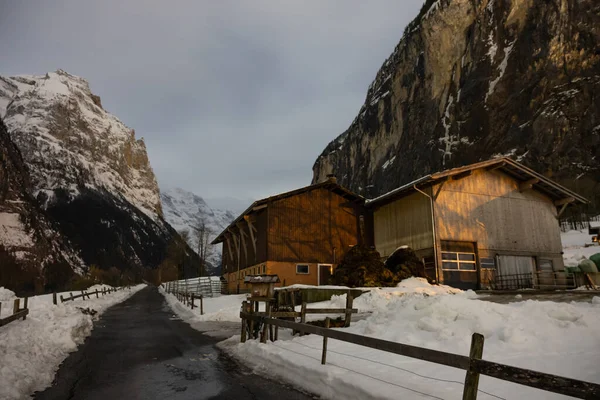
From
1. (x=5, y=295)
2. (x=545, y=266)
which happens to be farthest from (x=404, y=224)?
(x=5, y=295)

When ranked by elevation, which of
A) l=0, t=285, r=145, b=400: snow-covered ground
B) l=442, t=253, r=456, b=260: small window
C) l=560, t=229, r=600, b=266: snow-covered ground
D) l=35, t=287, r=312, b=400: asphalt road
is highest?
l=560, t=229, r=600, b=266: snow-covered ground

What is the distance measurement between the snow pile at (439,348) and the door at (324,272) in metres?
21.1

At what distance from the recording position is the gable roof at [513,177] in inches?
1111

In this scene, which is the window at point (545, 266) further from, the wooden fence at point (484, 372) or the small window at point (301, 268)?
the wooden fence at point (484, 372)

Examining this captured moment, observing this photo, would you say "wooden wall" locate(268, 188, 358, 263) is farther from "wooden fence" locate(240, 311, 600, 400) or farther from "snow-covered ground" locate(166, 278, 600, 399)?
"wooden fence" locate(240, 311, 600, 400)

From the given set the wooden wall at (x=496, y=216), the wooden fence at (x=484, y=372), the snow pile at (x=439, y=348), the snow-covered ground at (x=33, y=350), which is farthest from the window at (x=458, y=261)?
the wooden fence at (x=484, y=372)

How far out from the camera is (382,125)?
3652 inches

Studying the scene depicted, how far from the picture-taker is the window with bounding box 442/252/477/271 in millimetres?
27797

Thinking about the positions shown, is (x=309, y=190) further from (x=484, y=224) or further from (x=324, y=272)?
(x=484, y=224)

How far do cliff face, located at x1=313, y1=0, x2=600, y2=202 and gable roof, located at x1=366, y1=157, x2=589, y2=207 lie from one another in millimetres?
25996

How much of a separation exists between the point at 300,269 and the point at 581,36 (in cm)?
5408

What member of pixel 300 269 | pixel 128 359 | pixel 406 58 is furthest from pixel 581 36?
pixel 128 359

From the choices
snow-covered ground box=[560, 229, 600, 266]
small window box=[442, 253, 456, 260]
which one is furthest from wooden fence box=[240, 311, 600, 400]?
snow-covered ground box=[560, 229, 600, 266]

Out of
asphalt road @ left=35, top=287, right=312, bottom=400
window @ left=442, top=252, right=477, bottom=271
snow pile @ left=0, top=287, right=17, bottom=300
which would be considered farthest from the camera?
window @ left=442, top=252, right=477, bottom=271
